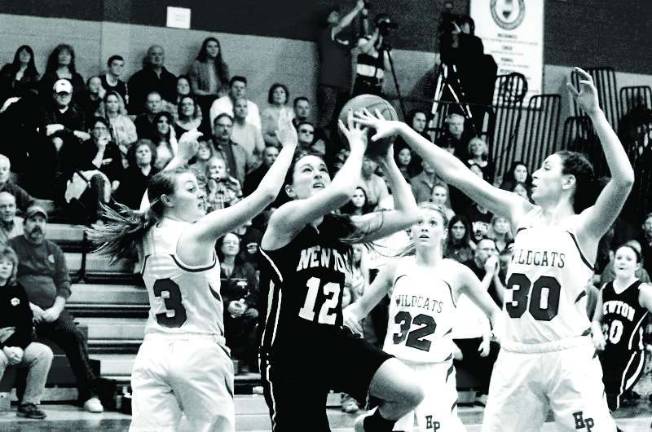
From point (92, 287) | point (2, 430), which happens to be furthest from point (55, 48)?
point (2, 430)

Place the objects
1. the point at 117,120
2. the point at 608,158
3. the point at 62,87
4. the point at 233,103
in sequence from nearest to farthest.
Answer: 1. the point at 608,158
2. the point at 62,87
3. the point at 117,120
4. the point at 233,103

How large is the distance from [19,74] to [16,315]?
14.1 ft

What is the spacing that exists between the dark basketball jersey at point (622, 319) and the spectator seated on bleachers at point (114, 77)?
621 centimetres

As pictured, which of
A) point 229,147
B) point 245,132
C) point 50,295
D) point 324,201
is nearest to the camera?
point 324,201

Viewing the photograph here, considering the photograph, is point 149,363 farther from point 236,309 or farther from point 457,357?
point 457,357

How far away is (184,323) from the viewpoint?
18.5ft

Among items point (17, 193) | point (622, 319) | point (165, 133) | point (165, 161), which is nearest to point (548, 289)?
point (622, 319)

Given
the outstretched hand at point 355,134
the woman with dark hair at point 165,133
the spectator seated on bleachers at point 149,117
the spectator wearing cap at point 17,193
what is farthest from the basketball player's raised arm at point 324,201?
the spectator seated on bleachers at point 149,117

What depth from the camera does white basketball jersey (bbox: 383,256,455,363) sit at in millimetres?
7184

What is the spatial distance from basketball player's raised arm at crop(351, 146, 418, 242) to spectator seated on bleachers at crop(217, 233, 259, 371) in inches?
182

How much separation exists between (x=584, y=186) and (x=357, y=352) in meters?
1.70

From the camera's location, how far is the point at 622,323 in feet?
32.1

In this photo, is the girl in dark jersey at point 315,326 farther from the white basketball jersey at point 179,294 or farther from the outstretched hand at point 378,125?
the white basketball jersey at point 179,294

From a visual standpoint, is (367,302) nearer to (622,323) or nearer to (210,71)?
(622,323)
